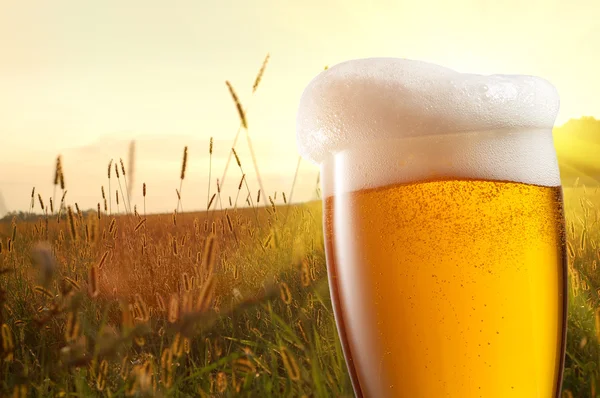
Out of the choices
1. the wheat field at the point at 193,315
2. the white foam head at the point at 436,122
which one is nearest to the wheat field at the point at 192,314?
the wheat field at the point at 193,315

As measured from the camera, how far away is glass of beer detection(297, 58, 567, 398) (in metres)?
1.12

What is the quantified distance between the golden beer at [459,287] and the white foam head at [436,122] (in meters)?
0.04

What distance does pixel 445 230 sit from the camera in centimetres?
113

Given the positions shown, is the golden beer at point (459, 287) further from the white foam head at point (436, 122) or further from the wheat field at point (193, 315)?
the wheat field at point (193, 315)

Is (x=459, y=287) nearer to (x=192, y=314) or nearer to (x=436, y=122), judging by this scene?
(x=436, y=122)

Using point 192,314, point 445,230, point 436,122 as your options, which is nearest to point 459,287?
point 445,230

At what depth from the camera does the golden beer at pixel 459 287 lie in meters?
1.12

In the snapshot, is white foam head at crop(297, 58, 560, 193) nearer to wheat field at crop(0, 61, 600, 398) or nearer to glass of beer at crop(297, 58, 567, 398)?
glass of beer at crop(297, 58, 567, 398)

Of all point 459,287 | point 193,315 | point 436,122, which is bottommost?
point 193,315

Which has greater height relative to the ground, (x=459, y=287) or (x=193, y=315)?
(x=459, y=287)

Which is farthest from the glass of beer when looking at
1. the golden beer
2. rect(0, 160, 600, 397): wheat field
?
rect(0, 160, 600, 397): wheat field

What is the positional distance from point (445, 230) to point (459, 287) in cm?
10

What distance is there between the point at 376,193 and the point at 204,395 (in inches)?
31.3

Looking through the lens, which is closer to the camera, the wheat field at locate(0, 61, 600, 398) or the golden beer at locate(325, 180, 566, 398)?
the golden beer at locate(325, 180, 566, 398)
